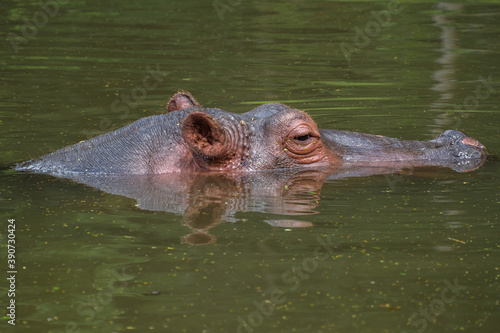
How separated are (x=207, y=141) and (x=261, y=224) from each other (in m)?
1.58

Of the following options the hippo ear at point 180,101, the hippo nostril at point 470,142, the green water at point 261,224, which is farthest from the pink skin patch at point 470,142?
the hippo ear at point 180,101

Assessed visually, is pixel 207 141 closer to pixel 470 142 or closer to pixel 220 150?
pixel 220 150

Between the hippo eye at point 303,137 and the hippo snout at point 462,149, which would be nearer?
the hippo eye at point 303,137

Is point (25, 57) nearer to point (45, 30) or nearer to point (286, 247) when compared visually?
point (45, 30)

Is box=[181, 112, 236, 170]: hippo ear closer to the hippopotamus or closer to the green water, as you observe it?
the hippopotamus

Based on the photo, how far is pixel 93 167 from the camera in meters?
9.06

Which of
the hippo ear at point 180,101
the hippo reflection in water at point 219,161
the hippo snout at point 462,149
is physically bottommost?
the hippo snout at point 462,149

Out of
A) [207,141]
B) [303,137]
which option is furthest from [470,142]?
[207,141]

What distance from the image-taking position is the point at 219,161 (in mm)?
9000

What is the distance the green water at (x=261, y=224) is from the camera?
18.6 feet

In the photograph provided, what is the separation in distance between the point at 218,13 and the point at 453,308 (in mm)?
18280

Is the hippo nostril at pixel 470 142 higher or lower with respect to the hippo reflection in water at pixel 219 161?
lower

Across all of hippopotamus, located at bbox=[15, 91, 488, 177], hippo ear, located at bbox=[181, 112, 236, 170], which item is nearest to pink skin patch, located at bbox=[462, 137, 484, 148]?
hippopotamus, located at bbox=[15, 91, 488, 177]

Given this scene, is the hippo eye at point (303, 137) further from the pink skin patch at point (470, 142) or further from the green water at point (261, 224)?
the pink skin patch at point (470, 142)
